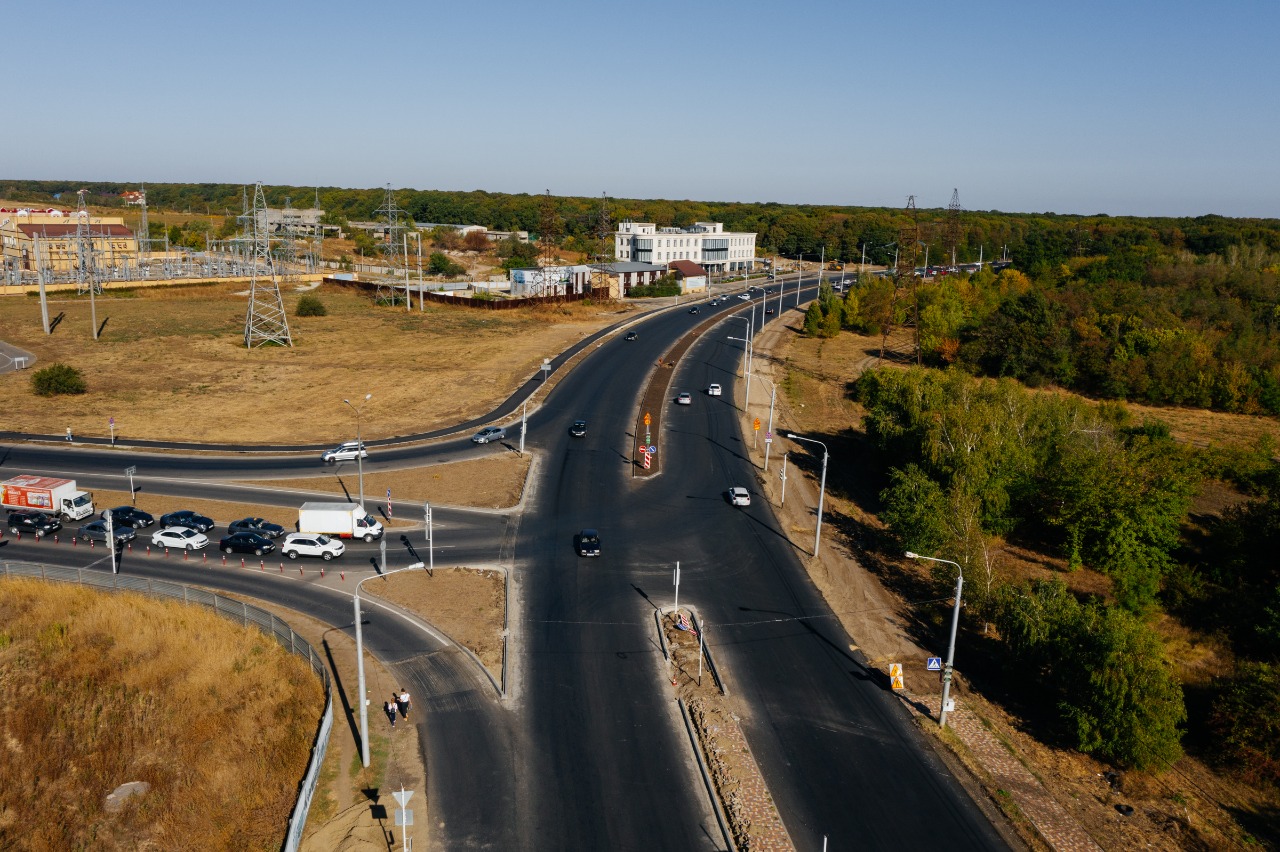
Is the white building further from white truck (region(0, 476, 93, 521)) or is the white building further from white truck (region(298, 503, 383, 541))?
white truck (region(0, 476, 93, 521))

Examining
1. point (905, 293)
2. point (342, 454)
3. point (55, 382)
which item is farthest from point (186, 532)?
point (905, 293)

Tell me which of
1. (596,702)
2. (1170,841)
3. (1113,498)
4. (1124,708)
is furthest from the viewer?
(1113,498)

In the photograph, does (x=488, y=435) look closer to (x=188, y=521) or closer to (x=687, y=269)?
(x=188, y=521)

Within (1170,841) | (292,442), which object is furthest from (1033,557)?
(292,442)

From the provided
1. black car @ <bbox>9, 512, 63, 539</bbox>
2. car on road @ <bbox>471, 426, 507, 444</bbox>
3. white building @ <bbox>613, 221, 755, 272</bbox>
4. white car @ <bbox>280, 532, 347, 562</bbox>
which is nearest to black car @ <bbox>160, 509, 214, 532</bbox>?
white car @ <bbox>280, 532, 347, 562</bbox>

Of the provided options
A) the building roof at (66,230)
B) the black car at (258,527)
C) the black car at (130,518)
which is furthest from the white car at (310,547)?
the building roof at (66,230)

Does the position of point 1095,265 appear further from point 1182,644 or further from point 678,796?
point 678,796
